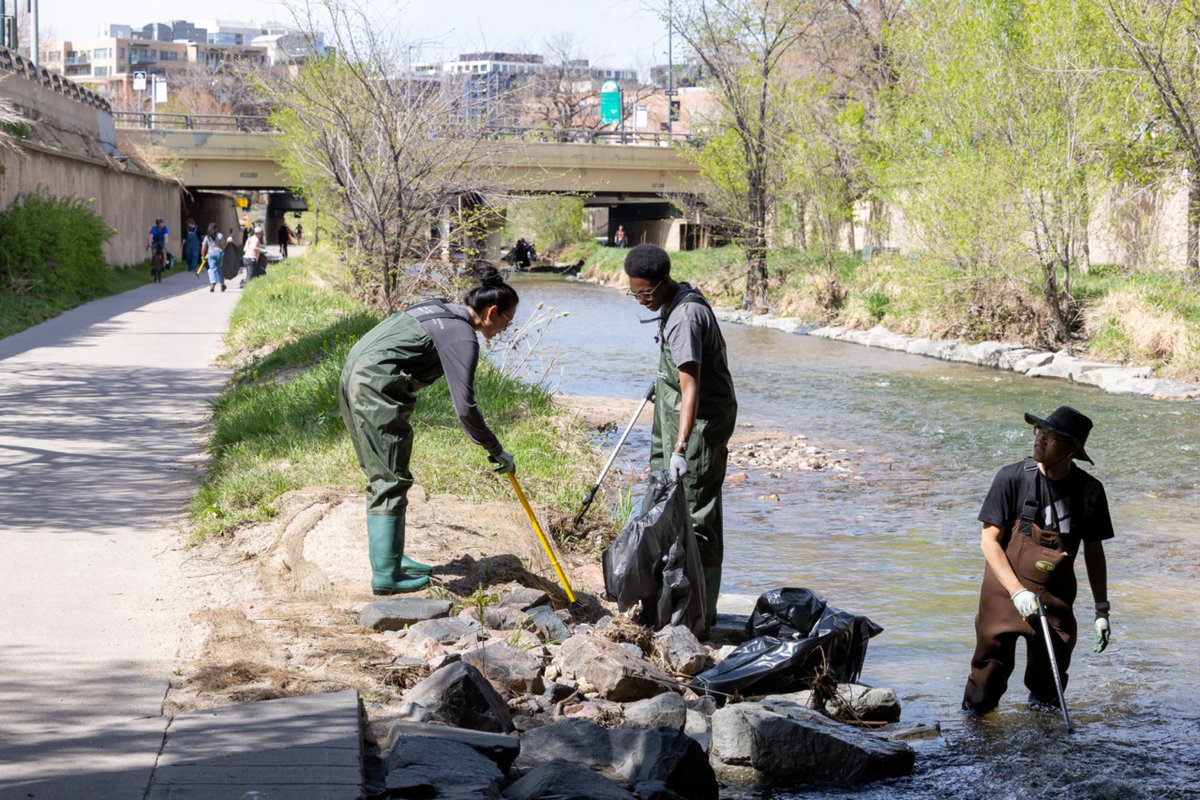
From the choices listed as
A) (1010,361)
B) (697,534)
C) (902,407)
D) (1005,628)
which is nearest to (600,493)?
(697,534)

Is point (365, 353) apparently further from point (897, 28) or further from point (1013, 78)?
point (897, 28)

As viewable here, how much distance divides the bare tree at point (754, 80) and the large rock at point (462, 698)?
2859 cm

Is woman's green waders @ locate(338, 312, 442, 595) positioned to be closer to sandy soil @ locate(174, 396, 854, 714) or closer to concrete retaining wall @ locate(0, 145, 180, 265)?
sandy soil @ locate(174, 396, 854, 714)

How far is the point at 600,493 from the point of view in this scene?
9.87 meters

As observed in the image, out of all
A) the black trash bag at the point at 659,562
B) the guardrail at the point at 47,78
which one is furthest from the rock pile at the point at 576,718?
the guardrail at the point at 47,78

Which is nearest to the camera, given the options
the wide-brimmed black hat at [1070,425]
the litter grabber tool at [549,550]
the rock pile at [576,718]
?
the rock pile at [576,718]

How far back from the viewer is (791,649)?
254 inches

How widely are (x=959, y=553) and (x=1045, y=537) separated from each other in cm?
435

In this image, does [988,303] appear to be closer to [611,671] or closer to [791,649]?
[791,649]

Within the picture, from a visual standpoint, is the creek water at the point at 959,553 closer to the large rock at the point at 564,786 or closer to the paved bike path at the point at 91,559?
the large rock at the point at 564,786

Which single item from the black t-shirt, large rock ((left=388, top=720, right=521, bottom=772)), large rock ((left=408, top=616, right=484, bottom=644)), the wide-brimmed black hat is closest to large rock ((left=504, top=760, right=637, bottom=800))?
large rock ((left=388, top=720, right=521, bottom=772))

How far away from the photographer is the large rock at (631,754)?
16.3 feet

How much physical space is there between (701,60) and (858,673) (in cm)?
2949

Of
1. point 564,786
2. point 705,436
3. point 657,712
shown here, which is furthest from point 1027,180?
point 564,786
